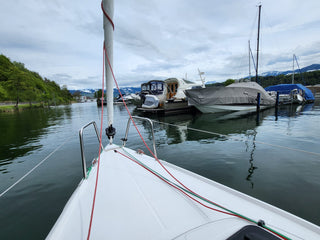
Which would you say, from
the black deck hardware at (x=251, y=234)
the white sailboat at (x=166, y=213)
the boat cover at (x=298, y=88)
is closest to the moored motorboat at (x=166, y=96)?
→ the white sailboat at (x=166, y=213)

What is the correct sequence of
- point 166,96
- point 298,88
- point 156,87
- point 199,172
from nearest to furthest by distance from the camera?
1. point 199,172
2. point 166,96
3. point 156,87
4. point 298,88

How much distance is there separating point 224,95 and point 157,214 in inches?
684

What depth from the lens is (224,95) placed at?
17016 mm

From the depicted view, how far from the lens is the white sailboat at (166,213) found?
52.9 inches

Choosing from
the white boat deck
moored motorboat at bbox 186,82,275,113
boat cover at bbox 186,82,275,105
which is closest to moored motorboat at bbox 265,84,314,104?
moored motorboat at bbox 186,82,275,113

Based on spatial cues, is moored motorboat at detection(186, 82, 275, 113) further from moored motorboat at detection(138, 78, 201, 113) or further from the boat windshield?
the boat windshield

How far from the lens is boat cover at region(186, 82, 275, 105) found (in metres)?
16.6

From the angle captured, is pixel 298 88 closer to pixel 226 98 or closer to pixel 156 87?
pixel 226 98

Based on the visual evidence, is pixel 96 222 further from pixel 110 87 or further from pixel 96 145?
pixel 96 145

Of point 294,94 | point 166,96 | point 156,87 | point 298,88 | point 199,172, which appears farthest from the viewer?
point 298,88

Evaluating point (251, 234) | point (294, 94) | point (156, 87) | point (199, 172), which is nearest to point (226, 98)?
point (156, 87)

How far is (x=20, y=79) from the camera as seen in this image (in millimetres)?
51000

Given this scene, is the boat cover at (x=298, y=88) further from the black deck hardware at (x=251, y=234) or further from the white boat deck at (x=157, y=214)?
the black deck hardware at (x=251, y=234)

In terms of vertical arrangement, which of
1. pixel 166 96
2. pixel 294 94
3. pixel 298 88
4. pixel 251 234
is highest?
pixel 298 88
